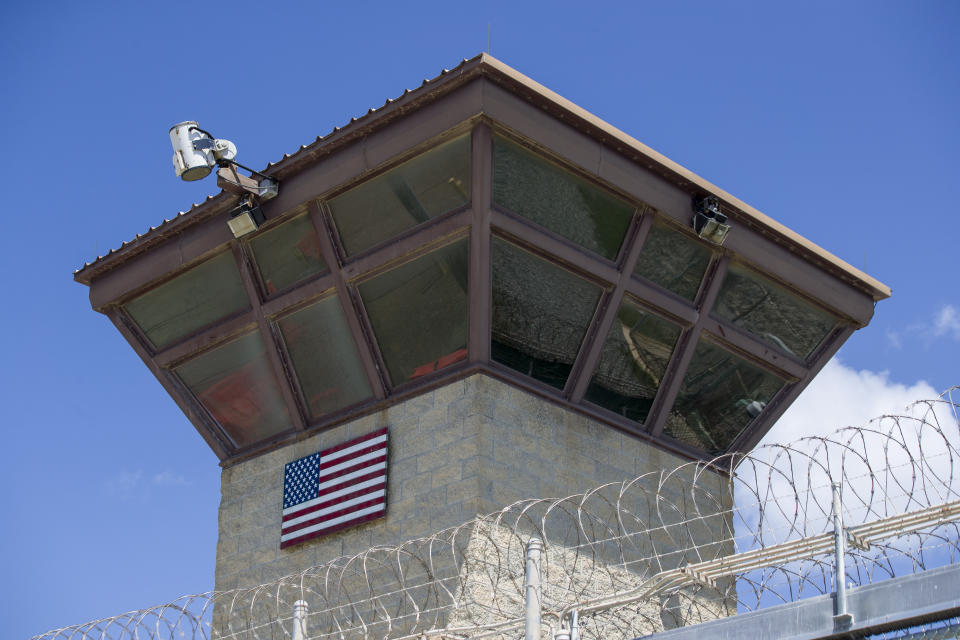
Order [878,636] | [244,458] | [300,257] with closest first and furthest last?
[878,636] < [300,257] < [244,458]

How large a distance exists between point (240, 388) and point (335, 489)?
2.36 m

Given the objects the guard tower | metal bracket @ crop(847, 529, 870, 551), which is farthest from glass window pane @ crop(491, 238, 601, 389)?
metal bracket @ crop(847, 529, 870, 551)

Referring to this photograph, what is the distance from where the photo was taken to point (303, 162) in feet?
57.4

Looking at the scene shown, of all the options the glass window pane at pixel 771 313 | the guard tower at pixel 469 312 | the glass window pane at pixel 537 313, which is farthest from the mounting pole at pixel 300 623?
the glass window pane at pixel 771 313

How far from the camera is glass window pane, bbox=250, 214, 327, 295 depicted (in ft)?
58.3

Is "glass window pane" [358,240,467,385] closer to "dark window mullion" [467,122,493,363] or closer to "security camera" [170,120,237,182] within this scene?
"dark window mullion" [467,122,493,363]

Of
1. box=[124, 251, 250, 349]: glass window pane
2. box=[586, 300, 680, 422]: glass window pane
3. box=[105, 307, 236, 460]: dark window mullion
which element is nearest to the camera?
box=[586, 300, 680, 422]: glass window pane

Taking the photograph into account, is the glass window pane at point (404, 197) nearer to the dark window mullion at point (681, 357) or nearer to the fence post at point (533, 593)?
the dark window mullion at point (681, 357)

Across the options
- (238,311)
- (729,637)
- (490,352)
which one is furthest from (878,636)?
(238,311)

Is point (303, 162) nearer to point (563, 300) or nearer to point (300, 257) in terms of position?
point (300, 257)

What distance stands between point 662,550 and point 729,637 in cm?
753

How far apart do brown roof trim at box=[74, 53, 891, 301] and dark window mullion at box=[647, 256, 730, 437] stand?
0.86 meters

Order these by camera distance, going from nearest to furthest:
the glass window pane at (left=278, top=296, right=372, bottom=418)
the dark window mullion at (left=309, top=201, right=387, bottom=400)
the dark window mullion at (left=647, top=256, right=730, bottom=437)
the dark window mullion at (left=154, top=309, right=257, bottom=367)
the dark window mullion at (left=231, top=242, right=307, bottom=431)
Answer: the dark window mullion at (left=309, top=201, right=387, bottom=400), the glass window pane at (left=278, top=296, right=372, bottom=418), the dark window mullion at (left=647, top=256, right=730, bottom=437), the dark window mullion at (left=231, top=242, right=307, bottom=431), the dark window mullion at (left=154, top=309, right=257, bottom=367)

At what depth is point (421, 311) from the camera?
17016 mm
